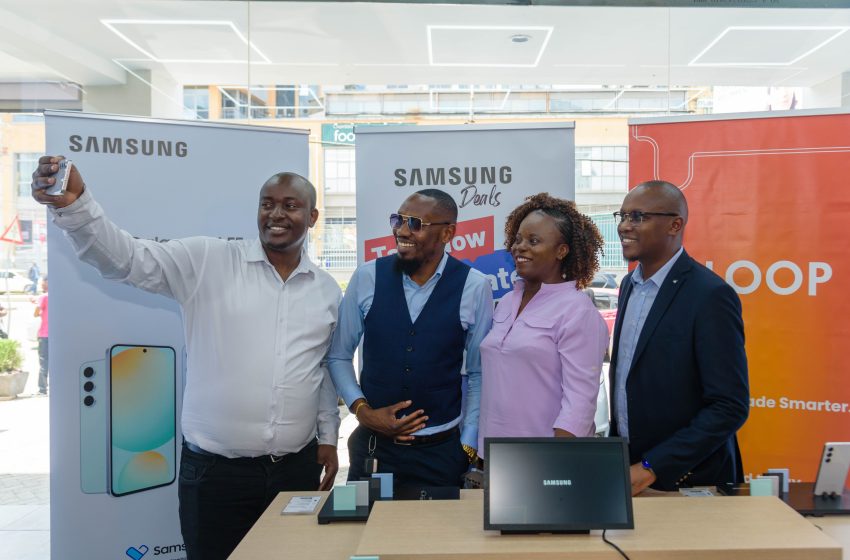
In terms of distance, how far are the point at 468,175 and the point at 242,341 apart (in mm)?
1539

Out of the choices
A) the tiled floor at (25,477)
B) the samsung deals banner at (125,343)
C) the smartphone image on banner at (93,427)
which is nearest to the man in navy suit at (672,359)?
the samsung deals banner at (125,343)

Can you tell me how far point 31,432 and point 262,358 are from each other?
Result: 4507mm

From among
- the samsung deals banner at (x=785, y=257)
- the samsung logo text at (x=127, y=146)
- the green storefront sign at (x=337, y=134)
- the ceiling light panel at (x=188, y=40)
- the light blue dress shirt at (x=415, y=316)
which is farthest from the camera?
the green storefront sign at (x=337, y=134)

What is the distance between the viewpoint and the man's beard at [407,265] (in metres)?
2.48

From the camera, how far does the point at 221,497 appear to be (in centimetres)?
232

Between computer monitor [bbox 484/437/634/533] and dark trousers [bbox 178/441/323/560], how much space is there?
3.87ft

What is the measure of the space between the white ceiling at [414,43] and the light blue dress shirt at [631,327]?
2472 millimetres

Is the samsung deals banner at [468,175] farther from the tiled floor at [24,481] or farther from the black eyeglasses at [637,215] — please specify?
the tiled floor at [24,481]

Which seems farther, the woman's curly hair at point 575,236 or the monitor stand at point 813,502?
the woman's curly hair at point 575,236

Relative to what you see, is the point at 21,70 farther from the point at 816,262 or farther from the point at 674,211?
the point at 816,262

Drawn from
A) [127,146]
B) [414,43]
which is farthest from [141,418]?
[414,43]

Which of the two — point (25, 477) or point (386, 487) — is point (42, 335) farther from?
point (386, 487)

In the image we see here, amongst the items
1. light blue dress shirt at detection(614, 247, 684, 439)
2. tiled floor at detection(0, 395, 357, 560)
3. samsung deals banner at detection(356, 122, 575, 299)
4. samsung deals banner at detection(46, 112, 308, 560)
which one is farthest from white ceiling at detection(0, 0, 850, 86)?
tiled floor at detection(0, 395, 357, 560)

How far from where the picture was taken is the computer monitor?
4.50 ft
